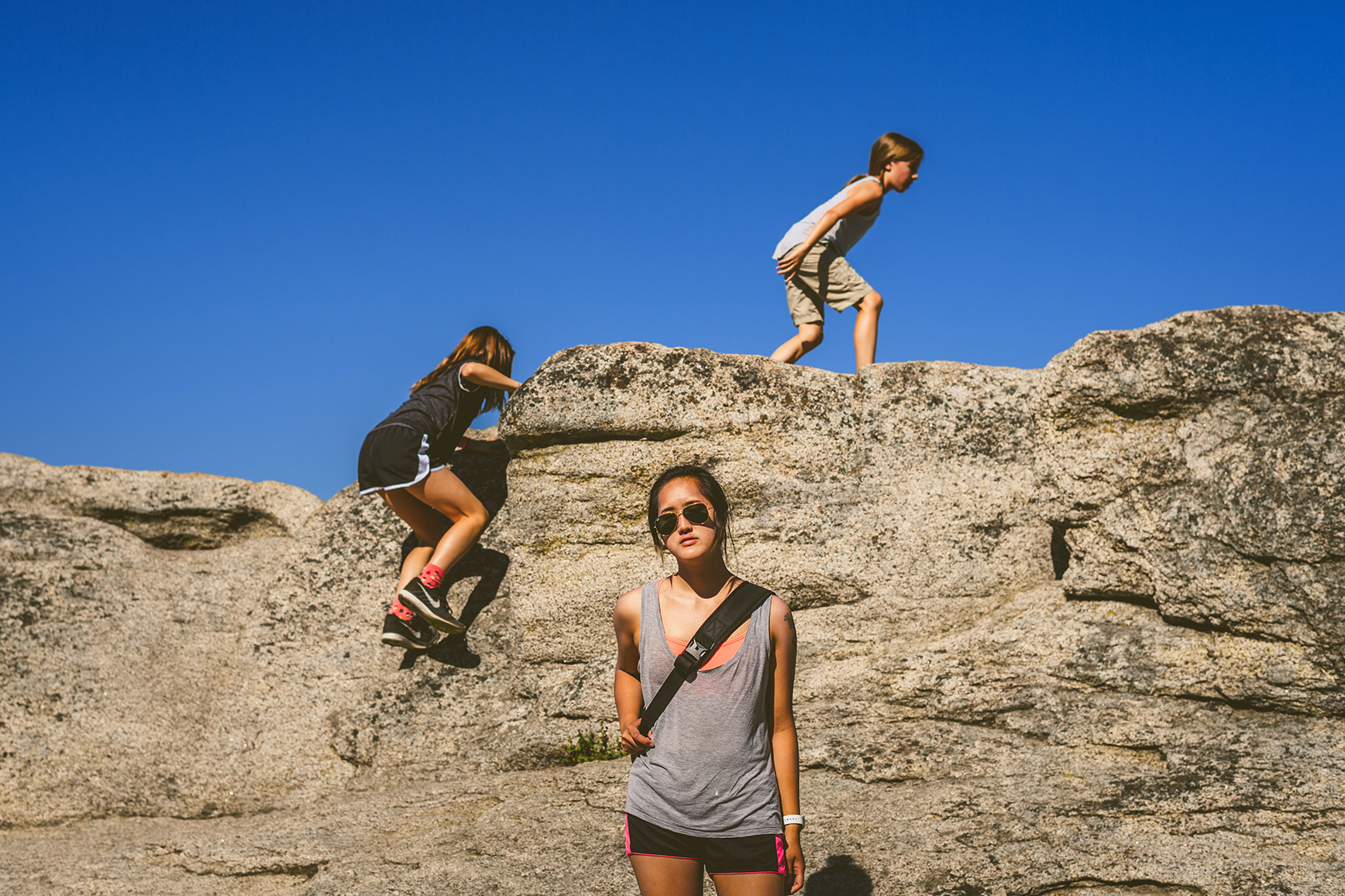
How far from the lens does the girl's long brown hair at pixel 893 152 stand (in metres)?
7.46

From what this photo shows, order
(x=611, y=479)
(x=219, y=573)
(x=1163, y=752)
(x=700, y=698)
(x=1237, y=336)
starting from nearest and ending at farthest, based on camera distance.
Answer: (x=700, y=698), (x=1163, y=752), (x=1237, y=336), (x=611, y=479), (x=219, y=573)

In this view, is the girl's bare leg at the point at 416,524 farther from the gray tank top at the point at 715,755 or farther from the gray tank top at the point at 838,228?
the gray tank top at the point at 715,755

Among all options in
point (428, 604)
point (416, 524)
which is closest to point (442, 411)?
point (416, 524)

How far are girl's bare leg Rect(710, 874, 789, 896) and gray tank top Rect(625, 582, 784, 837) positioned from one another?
0.41 ft

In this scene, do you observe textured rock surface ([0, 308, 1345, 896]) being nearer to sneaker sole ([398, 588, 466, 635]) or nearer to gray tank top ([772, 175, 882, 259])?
sneaker sole ([398, 588, 466, 635])

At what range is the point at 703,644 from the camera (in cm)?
291

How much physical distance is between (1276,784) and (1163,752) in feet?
1.65

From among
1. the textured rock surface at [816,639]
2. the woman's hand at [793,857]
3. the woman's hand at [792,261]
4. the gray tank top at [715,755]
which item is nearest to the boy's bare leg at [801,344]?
the woman's hand at [792,261]

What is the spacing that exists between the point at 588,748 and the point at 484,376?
2.54 metres

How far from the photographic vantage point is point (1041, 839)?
14.4ft

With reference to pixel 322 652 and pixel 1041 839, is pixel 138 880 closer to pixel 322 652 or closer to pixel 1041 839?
pixel 322 652

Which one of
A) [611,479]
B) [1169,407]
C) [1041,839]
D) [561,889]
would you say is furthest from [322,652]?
[1169,407]

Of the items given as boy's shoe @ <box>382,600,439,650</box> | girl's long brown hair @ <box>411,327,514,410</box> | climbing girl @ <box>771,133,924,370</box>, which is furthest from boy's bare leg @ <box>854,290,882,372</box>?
boy's shoe @ <box>382,600,439,650</box>

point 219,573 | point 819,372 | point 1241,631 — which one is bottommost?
point 1241,631
